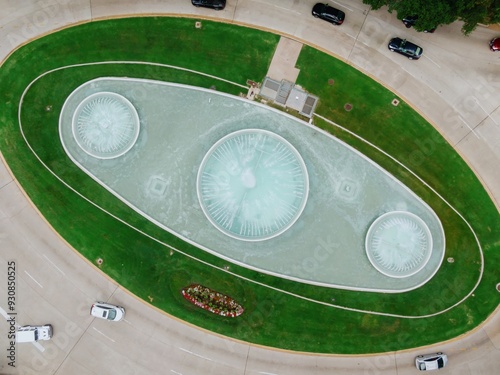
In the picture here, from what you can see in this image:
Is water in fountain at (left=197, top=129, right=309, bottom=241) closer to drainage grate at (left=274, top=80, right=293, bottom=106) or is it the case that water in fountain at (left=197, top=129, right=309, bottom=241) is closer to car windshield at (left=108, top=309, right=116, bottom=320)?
drainage grate at (left=274, top=80, right=293, bottom=106)

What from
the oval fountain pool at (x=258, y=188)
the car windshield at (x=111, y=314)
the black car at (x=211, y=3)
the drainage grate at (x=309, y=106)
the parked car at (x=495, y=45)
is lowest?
the car windshield at (x=111, y=314)

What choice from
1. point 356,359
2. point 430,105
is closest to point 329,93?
point 430,105

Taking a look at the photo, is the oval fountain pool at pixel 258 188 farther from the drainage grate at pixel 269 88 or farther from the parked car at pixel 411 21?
the parked car at pixel 411 21

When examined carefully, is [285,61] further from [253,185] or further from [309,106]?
[253,185]

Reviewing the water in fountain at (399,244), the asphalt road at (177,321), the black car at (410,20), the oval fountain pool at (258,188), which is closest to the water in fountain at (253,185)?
the oval fountain pool at (258,188)

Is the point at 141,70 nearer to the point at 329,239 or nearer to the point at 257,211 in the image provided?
the point at 257,211

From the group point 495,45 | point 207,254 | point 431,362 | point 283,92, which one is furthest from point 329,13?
point 431,362
